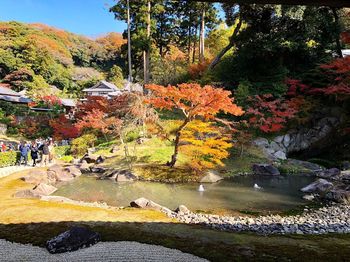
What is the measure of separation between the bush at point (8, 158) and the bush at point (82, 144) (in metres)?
4.72

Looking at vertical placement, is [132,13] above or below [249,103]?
above

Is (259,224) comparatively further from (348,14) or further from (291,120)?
(348,14)

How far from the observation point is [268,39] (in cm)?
2211

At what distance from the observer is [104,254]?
18.5ft

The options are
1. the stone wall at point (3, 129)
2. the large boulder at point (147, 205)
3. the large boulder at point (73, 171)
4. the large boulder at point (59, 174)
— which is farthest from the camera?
the stone wall at point (3, 129)

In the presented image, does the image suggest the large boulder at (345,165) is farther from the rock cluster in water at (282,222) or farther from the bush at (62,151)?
the bush at (62,151)

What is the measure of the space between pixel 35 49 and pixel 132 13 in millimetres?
24568

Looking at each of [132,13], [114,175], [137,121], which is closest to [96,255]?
[114,175]

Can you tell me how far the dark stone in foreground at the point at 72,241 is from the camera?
5.84 metres

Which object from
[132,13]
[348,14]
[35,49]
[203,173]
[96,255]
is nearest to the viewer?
[96,255]

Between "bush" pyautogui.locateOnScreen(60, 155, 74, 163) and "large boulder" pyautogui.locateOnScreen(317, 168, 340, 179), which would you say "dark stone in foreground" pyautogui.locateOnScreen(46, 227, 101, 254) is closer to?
"large boulder" pyautogui.locateOnScreen(317, 168, 340, 179)

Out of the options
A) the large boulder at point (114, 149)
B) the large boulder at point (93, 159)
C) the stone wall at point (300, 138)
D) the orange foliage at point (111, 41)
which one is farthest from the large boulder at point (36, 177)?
the orange foliage at point (111, 41)

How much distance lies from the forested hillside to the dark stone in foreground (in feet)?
106

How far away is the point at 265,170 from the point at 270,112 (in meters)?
4.50
